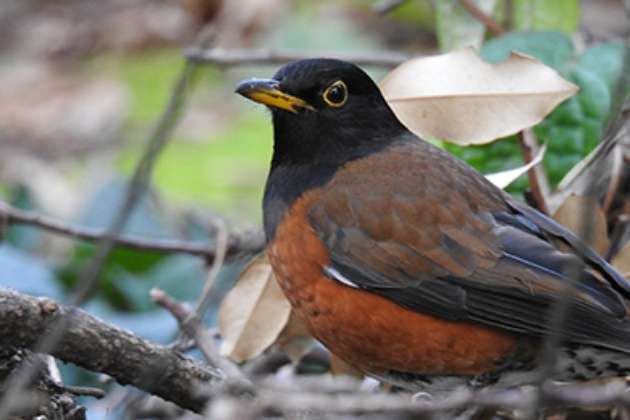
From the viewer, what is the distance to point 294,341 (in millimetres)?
4773

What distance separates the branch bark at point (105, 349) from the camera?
3340mm

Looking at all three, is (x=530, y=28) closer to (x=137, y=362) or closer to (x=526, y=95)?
(x=526, y=95)

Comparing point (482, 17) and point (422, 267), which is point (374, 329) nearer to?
point (422, 267)

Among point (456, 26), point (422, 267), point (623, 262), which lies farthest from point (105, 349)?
point (456, 26)

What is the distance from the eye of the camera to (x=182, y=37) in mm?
12156

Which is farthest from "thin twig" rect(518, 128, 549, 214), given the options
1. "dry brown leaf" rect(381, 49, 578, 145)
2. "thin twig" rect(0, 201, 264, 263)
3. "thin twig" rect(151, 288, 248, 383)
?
"thin twig" rect(151, 288, 248, 383)

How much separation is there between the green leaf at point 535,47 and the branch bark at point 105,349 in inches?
88.6

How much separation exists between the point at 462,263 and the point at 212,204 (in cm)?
488

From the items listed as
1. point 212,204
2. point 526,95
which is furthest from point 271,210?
point 212,204

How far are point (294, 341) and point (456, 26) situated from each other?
1.66 metres

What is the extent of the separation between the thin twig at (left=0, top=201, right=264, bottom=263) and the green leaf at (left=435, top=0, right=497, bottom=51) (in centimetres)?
115

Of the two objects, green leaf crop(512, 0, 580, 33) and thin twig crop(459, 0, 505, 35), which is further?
green leaf crop(512, 0, 580, 33)

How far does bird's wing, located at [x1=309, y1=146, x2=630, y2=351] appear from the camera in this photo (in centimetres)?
404

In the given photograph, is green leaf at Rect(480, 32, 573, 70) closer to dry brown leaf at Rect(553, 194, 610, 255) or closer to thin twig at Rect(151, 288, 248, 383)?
dry brown leaf at Rect(553, 194, 610, 255)
